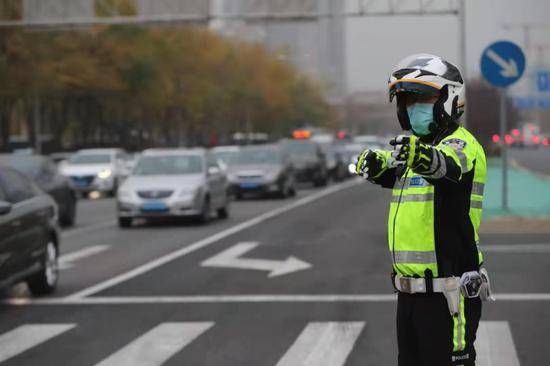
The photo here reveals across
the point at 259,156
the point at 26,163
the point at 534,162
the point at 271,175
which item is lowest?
the point at 534,162

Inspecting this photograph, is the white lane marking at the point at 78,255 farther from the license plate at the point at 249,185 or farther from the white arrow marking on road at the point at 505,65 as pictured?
the license plate at the point at 249,185

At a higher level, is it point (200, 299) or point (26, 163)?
point (26, 163)

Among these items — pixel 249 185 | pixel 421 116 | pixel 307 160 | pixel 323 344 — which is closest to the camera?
pixel 421 116

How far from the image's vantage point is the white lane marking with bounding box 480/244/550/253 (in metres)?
17.0

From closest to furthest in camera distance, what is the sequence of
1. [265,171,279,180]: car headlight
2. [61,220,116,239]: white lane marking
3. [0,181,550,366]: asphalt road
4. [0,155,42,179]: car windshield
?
[0,181,550,366]: asphalt road
[61,220,116,239]: white lane marking
[0,155,42,179]: car windshield
[265,171,279,180]: car headlight

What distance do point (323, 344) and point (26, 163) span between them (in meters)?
14.8

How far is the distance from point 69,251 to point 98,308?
6847 millimetres

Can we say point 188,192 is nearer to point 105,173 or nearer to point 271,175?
point 271,175

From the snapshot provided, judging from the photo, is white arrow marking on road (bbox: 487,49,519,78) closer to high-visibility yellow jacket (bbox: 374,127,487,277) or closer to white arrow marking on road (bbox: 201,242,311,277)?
white arrow marking on road (bbox: 201,242,311,277)

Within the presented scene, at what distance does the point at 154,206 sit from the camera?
76.2ft

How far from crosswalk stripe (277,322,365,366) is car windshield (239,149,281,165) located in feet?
82.9

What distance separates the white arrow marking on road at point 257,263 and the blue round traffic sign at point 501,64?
6.37 m

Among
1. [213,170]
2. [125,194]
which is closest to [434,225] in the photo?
[125,194]

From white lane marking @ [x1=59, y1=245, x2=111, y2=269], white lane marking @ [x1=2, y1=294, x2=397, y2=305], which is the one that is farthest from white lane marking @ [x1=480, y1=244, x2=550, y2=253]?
white lane marking @ [x1=59, y1=245, x2=111, y2=269]
